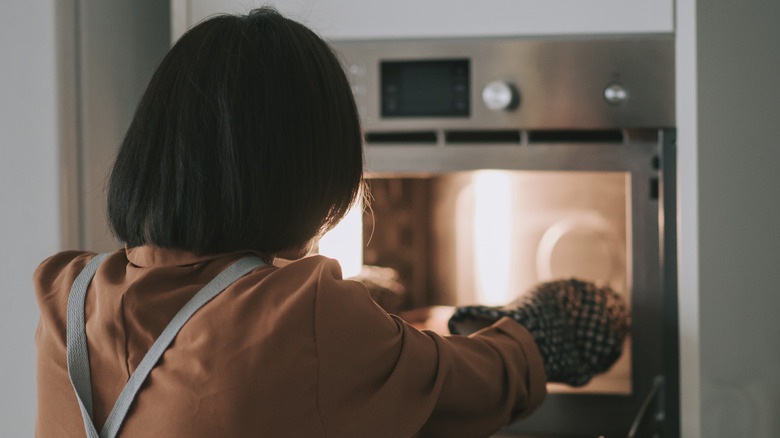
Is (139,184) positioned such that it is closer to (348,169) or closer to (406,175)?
(348,169)

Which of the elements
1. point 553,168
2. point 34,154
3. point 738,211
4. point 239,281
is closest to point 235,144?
point 239,281

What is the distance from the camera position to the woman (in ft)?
1.75

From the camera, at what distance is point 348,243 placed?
1089mm

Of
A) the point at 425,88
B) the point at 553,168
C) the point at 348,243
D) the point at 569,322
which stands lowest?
the point at 569,322

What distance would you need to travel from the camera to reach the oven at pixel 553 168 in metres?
0.90

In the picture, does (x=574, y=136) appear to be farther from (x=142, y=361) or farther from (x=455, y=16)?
(x=142, y=361)

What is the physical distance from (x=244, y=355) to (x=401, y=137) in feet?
1.76

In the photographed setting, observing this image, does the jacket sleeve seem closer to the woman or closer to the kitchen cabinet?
the woman

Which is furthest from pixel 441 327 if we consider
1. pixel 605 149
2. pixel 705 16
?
pixel 705 16

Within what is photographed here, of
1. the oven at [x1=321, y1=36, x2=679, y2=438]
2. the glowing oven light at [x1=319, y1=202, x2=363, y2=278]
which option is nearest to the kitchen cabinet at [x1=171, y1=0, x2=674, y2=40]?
the oven at [x1=321, y1=36, x2=679, y2=438]

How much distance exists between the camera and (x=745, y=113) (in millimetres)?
897

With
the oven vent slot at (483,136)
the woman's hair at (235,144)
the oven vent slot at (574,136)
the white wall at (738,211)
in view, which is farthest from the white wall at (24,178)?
the white wall at (738,211)

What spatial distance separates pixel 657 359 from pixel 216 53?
2.35 ft

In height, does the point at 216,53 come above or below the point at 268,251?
above
